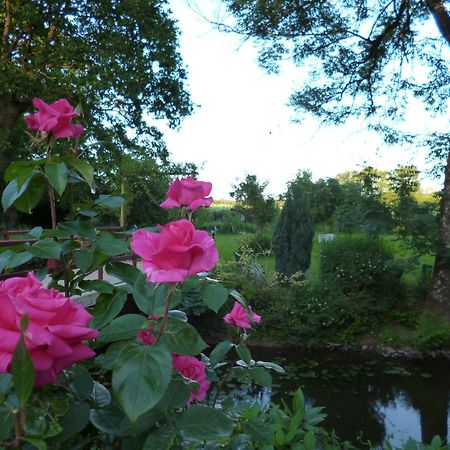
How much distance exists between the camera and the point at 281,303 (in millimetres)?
8344

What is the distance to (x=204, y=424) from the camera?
70cm

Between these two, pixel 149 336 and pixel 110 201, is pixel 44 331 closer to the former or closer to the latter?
pixel 149 336

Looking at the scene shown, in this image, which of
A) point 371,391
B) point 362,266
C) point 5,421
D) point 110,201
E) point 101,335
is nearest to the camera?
point 5,421

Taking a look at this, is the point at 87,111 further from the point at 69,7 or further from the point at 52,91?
the point at 69,7

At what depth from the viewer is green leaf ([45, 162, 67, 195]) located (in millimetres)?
888

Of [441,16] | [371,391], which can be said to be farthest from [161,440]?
[441,16]

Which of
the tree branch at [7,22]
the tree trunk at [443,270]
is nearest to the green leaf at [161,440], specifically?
the tree trunk at [443,270]

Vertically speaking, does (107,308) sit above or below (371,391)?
above

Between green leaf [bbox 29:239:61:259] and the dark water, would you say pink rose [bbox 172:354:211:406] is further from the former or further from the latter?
the dark water

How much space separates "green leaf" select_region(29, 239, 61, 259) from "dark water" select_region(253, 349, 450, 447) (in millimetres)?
4551

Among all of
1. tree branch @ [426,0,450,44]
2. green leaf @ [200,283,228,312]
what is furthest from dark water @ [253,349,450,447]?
tree branch @ [426,0,450,44]

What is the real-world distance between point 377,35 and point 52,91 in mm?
6638

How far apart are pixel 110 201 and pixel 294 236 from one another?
8.80 metres

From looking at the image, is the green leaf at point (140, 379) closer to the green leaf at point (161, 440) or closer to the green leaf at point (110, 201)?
the green leaf at point (161, 440)
